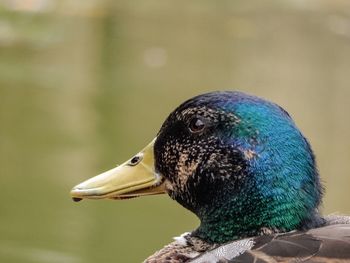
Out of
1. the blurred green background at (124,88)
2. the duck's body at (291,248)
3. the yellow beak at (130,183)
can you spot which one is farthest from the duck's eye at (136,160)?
the blurred green background at (124,88)

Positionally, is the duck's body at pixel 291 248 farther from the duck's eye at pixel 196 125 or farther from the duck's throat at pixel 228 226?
the duck's eye at pixel 196 125

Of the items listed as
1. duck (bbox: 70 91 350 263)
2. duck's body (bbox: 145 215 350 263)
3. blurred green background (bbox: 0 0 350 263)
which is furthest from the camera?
blurred green background (bbox: 0 0 350 263)

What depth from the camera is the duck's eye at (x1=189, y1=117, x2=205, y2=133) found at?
103 inches

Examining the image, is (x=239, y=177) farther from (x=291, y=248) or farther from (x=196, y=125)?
(x=291, y=248)

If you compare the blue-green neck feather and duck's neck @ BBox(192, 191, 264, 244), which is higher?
the blue-green neck feather

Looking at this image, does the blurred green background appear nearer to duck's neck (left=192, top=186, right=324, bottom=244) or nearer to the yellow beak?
the yellow beak

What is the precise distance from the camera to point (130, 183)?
9.18 ft

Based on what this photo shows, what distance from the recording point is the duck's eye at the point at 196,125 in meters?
2.63

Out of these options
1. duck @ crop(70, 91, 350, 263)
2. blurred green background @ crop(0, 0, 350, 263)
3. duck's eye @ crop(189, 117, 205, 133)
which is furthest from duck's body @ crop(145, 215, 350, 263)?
blurred green background @ crop(0, 0, 350, 263)

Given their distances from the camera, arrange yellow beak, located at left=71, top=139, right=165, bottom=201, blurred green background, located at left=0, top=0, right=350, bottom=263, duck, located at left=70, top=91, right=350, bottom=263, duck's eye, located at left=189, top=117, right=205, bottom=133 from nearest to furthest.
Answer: duck, located at left=70, top=91, right=350, bottom=263 → duck's eye, located at left=189, top=117, right=205, bottom=133 → yellow beak, located at left=71, top=139, right=165, bottom=201 → blurred green background, located at left=0, top=0, right=350, bottom=263

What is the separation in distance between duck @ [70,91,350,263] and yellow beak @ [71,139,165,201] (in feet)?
0.20

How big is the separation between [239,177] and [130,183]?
39cm

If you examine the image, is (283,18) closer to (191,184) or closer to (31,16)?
(31,16)

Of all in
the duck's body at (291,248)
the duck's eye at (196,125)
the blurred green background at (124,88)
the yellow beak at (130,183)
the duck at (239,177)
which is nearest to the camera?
the duck's body at (291,248)
